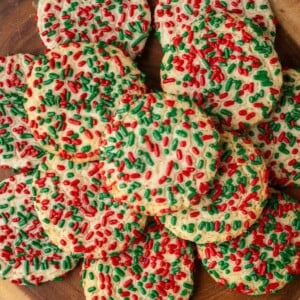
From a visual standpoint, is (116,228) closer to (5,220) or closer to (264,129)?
(5,220)

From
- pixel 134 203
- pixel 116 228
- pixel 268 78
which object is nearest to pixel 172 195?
pixel 134 203

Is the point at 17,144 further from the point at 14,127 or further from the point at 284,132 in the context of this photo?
the point at 284,132

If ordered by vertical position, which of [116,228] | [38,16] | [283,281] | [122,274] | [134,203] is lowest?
[283,281]

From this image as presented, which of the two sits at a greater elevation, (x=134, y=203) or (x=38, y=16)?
(x=38, y=16)

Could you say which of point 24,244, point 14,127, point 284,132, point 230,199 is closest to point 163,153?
point 230,199

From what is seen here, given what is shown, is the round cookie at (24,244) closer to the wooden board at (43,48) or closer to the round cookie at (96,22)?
the wooden board at (43,48)

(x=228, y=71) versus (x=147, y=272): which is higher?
(x=228, y=71)

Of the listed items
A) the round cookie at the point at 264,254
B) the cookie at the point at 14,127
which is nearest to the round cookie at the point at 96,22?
the cookie at the point at 14,127
